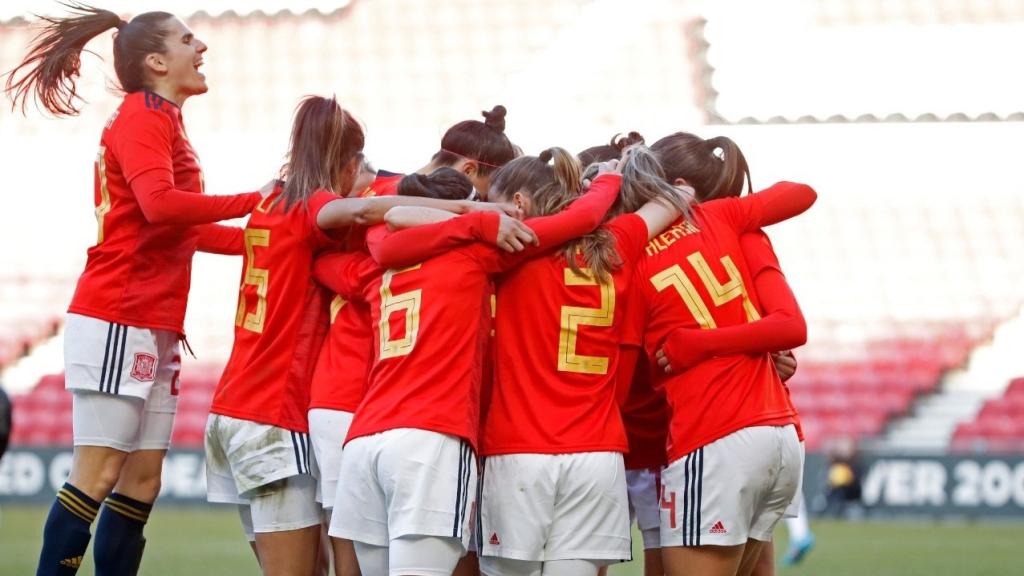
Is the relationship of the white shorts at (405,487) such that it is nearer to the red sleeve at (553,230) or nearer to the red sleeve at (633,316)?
the red sleeve at (553,230)

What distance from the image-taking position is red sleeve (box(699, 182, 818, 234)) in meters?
3.96

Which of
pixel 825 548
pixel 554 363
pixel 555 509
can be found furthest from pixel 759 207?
pixel 825 548

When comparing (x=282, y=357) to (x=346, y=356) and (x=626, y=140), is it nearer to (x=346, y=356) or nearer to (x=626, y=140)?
(x=346, y=356)

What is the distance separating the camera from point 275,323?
395 centimetres

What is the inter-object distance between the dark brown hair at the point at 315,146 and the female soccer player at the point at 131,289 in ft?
0.53

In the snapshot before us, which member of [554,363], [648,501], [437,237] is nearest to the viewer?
[437,237]

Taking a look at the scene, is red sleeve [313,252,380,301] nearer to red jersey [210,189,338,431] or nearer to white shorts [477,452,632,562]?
red jersey [210,189,338,431]

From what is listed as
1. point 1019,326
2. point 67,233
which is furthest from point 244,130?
point 1019,326

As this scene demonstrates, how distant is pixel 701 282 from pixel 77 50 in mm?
2342

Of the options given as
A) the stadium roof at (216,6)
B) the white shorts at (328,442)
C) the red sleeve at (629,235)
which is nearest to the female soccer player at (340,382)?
the white shorts at (328,442)

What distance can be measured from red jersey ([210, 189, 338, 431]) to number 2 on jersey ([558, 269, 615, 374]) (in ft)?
2.77

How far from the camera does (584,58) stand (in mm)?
19125

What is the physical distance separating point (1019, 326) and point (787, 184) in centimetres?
1396

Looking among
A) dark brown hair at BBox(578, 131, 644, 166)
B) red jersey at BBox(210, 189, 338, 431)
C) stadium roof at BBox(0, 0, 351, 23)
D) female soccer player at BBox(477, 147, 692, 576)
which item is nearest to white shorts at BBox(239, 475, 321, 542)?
red jersey at BBox(210, 189, 338, 431)
